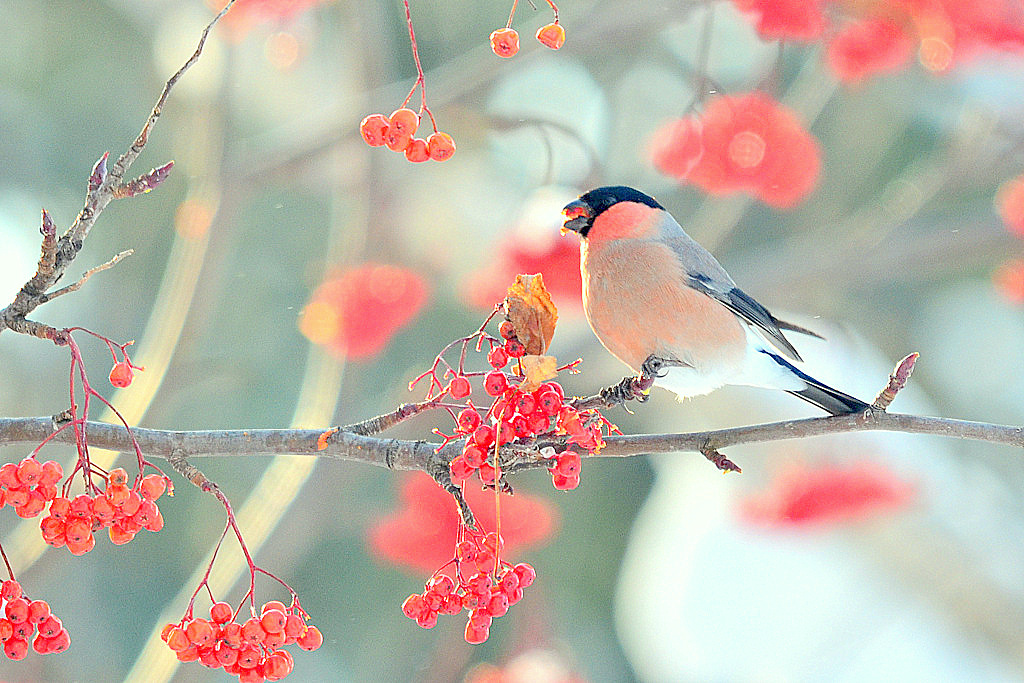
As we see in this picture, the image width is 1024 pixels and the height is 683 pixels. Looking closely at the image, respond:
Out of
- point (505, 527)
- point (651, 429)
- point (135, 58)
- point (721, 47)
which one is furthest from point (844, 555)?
point (135, 58)

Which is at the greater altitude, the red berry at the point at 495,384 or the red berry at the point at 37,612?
the red berry at the point at 495,384

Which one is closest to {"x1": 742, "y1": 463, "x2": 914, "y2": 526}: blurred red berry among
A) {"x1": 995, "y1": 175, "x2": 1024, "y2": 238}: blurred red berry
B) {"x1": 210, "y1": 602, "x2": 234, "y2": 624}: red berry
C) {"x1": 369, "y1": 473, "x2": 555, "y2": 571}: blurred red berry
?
{"x1": 369, "y1": 473, "x2": 555, "y2": 571}: blurred red berry

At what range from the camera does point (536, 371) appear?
0.51 metres

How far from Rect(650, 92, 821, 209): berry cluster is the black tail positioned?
55 centimetres

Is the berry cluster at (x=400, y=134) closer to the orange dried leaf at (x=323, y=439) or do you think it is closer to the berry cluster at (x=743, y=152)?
the orange dried leaf at (x=323, y=439)

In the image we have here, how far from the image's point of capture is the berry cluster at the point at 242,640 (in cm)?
51

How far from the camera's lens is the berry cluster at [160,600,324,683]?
507 millimetres

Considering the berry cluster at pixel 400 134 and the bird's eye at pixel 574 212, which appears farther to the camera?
the bird's eye at pixel 574 212

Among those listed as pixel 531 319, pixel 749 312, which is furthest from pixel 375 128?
pixel 749 312

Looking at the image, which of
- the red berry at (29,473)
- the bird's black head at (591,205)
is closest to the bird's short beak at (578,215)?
the bird's black head at (591,205)

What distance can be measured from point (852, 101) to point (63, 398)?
2.40 meters

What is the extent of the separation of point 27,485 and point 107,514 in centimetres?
4

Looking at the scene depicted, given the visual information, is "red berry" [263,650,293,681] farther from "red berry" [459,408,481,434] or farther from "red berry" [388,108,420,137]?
"red berry" [388,108,420,137]

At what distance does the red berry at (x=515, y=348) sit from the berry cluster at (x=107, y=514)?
0.61 ft
